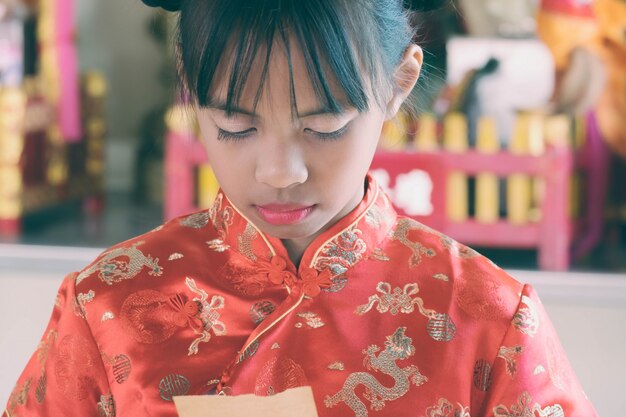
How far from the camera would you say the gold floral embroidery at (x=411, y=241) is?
100 cm

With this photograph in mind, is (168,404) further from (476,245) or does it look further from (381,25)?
(476,245)

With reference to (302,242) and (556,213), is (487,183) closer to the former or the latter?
(556,213)

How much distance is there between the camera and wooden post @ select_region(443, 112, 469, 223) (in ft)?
9.27

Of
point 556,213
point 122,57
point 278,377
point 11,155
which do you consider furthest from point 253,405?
point 122,57

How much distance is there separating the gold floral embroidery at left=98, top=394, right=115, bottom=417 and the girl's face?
0.22 meters

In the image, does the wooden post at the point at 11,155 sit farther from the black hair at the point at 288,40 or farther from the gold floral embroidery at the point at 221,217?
the black hair at the point at 288,40

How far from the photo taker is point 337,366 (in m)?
0.94

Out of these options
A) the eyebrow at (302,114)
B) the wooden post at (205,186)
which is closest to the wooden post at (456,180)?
the wooden post at (205,186)

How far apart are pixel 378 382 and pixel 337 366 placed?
4cm

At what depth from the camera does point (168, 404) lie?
94 cm

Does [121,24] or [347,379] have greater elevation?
[347,379]

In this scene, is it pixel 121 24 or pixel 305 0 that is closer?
pixel 305 0

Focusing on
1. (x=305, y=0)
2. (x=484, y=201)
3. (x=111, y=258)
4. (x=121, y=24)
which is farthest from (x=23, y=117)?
(x=305, y=0)

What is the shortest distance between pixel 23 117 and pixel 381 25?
245cm
